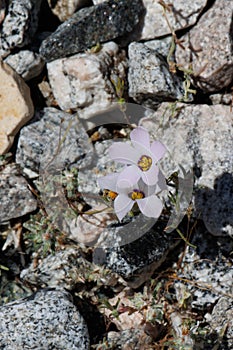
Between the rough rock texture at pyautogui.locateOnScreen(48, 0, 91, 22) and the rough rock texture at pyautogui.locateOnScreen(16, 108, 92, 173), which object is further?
the rough rock texture at pyautogui.locateOnScreen(48, 0, 91, 22)

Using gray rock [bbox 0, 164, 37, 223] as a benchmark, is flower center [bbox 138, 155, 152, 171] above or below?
above

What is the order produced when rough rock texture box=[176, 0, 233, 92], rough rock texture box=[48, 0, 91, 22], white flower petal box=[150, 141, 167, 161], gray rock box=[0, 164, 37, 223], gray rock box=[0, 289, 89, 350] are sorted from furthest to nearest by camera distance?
1. rough rock texture box=[48, 0, 91, 22]
2. gray rock box=[0, 164, 37, 223]
3. rough rock texture box=[176, 0, 233, 92]
4. gray rock box=[0, 289, 89, 350]
5. white flower petal box=[150, 141, 167, 161]

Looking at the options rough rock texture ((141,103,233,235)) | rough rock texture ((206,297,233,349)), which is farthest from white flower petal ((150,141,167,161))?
rough rock texture ((206,297,233,349))

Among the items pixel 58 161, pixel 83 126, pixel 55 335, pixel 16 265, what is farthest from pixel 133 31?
pixel 55 335

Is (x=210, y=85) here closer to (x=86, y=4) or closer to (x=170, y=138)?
(x=170, y=138)

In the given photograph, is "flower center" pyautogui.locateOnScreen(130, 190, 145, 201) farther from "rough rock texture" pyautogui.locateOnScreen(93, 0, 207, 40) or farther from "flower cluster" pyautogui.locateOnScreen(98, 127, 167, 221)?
"rough rock texture" pyautogui.locateOnScreen(93, 0, 207, 40)

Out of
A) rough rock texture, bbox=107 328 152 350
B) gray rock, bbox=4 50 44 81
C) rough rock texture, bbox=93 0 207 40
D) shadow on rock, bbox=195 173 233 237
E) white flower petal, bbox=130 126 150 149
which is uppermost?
rough rock texture, bbox=93 0 207 40

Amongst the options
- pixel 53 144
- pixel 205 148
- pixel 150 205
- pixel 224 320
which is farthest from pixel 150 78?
pixel 224 320
